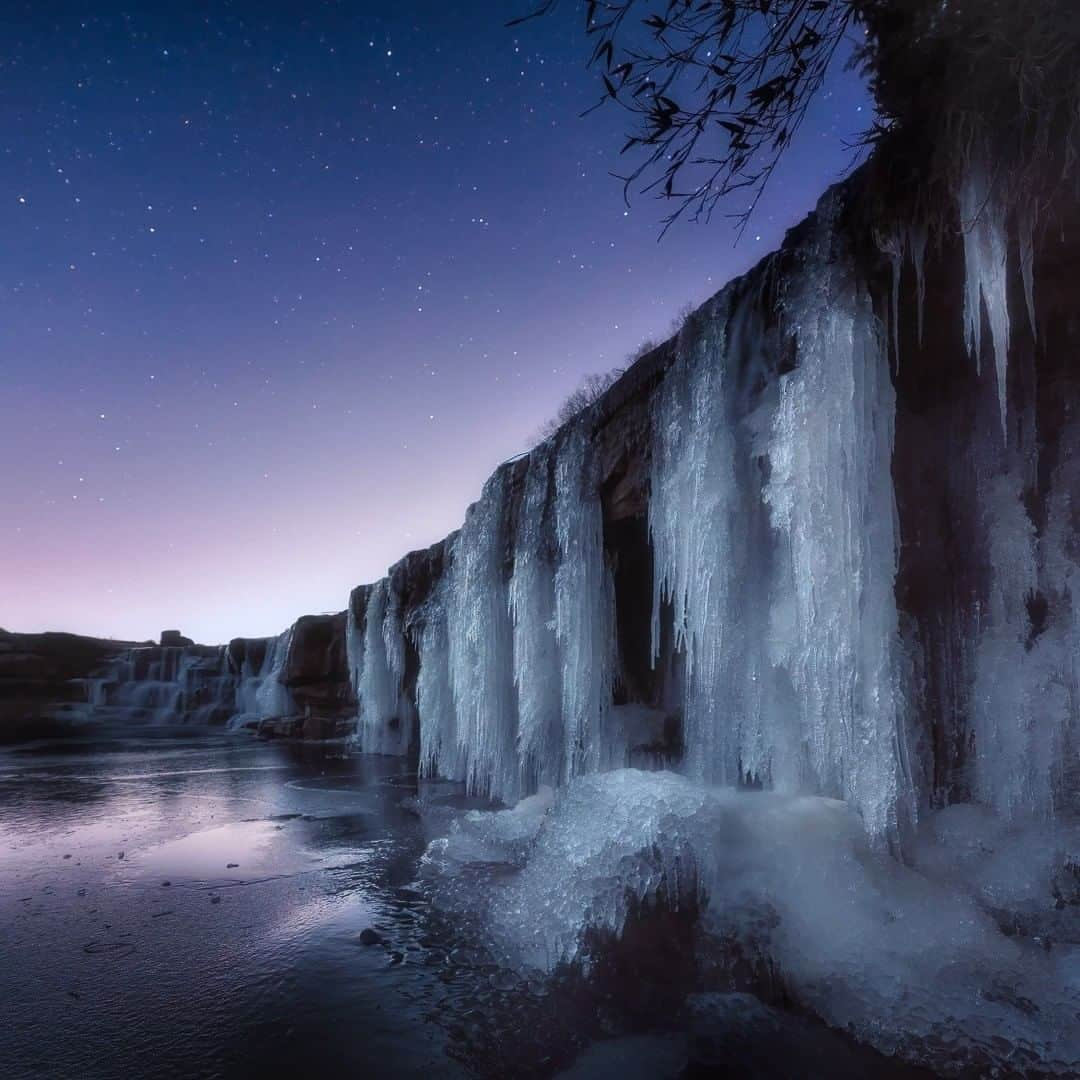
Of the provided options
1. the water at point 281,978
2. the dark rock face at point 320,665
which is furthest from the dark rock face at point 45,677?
the water at point 281,978

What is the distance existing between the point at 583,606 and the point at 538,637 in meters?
1.13

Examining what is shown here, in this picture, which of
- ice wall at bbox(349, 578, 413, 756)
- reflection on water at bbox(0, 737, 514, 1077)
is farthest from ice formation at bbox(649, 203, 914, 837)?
ice wall at bbox(349, 578, 413, 756)

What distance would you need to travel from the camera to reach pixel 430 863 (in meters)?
5.17

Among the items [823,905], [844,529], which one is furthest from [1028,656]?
[823,905]

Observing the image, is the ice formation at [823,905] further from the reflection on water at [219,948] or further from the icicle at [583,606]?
the icicle at [583,606]

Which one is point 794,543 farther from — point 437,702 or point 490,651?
point 437,702

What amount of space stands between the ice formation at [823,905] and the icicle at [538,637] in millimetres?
3289

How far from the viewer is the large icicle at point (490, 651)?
8.99m

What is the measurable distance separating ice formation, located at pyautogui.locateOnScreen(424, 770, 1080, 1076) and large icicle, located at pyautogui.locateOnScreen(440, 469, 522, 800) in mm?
4380

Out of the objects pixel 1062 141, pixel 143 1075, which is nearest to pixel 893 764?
pixel 1062 141

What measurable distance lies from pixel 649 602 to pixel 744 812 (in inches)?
167

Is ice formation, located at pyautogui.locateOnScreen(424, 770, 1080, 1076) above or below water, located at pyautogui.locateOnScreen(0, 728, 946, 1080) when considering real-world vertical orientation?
above

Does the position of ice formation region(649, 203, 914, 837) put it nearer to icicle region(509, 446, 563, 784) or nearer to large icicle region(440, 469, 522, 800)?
icicle region(509, 446, 563, 784)

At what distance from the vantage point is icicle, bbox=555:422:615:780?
23.1 ft
